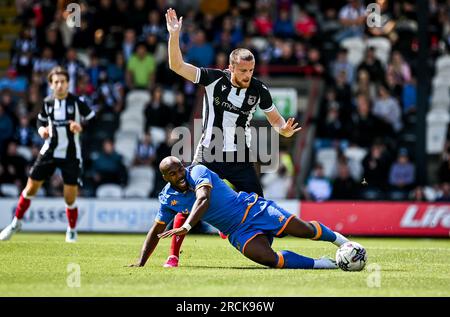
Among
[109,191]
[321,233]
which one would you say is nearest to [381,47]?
[109,191]

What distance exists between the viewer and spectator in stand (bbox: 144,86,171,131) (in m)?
22.4

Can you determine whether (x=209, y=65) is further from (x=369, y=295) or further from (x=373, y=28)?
(x=369, y=295)

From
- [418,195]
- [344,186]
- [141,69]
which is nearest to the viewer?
[418,195]

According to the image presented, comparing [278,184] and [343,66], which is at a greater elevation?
[343,66]

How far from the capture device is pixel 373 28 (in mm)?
23766

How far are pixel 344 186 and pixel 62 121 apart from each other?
7358 mm

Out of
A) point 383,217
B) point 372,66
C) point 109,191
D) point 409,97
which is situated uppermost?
point 372,66

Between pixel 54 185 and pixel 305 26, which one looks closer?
pixel 54 185

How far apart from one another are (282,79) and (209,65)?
1.78 m

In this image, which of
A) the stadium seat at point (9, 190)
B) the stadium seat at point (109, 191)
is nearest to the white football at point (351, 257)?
the stadium seat at point (109, 191)

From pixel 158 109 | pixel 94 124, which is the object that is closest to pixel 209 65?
pixel 158 109

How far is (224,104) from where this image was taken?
37.5ft

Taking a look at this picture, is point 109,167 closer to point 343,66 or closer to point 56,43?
point 56,43

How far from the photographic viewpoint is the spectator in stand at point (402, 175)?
67.6ft
